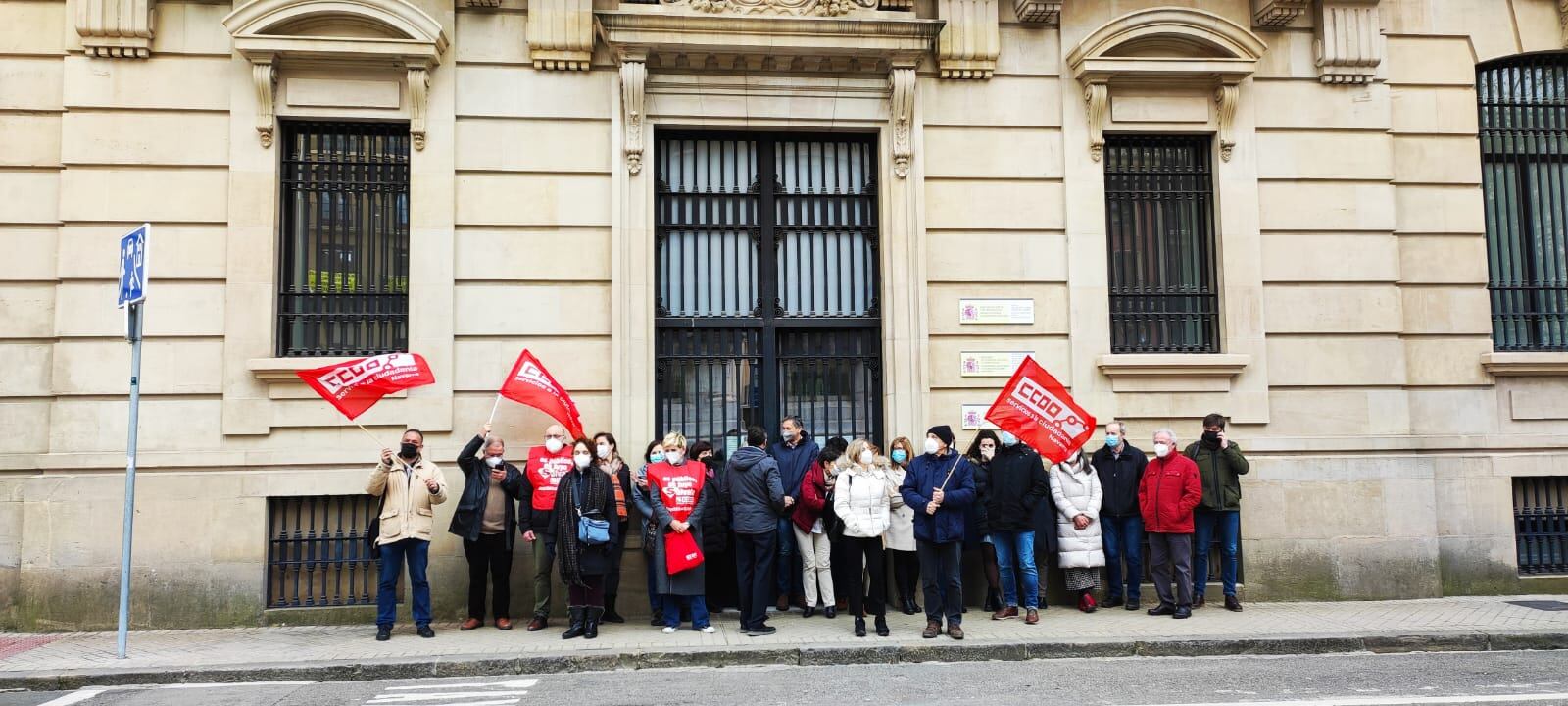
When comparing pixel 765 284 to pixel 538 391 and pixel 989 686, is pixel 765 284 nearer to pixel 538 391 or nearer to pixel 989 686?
pixel 538 391

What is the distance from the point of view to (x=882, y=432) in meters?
12.3

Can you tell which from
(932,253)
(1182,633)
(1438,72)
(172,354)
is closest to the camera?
(1182,633)

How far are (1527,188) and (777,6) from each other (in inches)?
365

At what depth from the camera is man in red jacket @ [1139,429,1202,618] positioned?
11008 mm

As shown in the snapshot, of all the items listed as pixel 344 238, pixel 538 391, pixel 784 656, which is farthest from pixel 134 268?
pixel 784 656

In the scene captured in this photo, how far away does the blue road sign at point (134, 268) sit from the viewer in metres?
9.56

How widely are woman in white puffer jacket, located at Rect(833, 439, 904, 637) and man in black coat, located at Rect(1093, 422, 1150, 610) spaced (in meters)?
2.67

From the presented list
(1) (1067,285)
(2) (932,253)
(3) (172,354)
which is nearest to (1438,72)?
(1) (1067,285)

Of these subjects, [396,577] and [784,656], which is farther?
[396,577]

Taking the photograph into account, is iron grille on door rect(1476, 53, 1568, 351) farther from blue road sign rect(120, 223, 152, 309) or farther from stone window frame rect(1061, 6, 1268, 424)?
blue road sign rect(120, 223, 152, 309)

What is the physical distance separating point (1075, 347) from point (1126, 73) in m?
3.13

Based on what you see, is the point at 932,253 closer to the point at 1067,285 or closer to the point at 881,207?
the point at 881,207

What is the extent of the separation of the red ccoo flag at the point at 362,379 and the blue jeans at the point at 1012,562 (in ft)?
19.4

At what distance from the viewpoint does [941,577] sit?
1007cm
